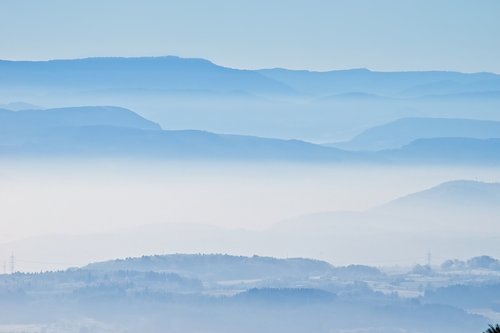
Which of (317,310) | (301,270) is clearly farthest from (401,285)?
(317,310)

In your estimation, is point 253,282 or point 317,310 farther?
point 253,282

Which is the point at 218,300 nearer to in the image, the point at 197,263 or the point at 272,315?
the point at 272,315

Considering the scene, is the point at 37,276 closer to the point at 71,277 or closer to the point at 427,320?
the point at 71,277

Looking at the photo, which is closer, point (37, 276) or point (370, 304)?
point (370, 304)

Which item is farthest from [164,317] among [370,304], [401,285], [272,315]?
[401,285]

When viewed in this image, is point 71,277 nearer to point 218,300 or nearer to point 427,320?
point 218,300

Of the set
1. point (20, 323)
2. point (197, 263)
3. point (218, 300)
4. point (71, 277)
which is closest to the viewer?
point (20, 323)

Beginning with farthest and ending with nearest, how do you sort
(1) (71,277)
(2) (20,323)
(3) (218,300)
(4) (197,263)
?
(4) (197,263), (1) (71,277), (3) (218,300), (2) (20,323)

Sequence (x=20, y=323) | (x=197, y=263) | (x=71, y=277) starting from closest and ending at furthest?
1. (x=20, y=323)
2. (x=71, y=277)
3. (x=197, y=263)
